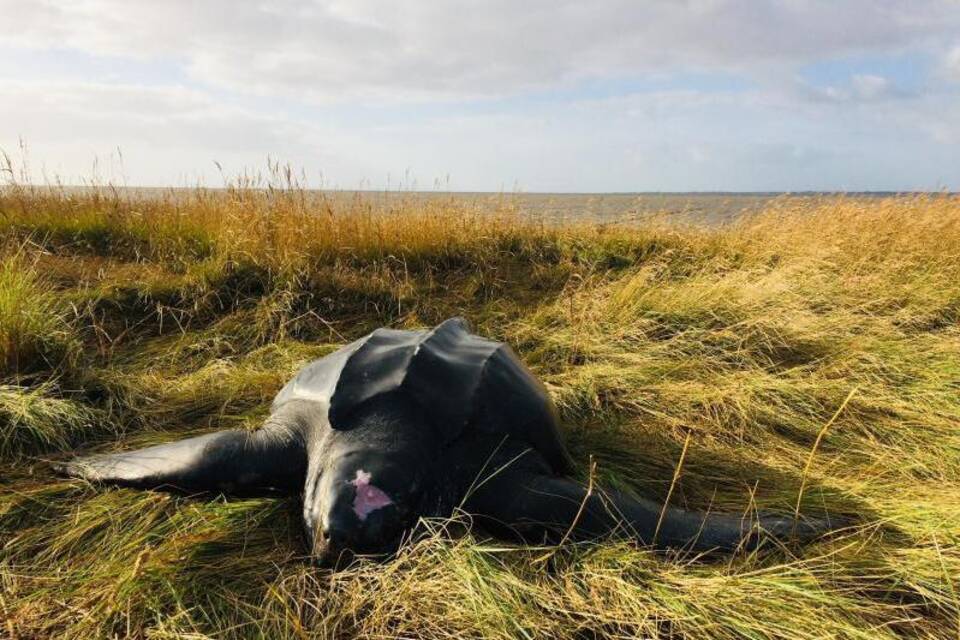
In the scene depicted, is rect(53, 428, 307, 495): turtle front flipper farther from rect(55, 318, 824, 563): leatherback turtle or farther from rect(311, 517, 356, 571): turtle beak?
rect(311, 517, 356, 571): turtle beak

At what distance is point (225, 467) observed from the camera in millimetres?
2787

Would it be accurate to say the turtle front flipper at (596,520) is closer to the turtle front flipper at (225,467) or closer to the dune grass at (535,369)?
the dune grass at (535,369)

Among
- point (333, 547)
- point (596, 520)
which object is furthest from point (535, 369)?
point (333, 547)

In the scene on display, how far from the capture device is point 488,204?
28.1 feet

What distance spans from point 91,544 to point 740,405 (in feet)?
11.4

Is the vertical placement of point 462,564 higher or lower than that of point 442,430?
lower

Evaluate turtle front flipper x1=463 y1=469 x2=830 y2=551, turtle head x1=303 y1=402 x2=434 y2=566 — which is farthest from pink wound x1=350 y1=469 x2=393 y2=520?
turtle front flipper x1=463 y1=469 x2=830 y2=551

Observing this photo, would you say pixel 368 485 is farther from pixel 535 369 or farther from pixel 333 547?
pixel 535 369

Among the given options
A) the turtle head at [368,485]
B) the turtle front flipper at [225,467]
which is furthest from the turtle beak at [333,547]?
the turtle front flipper at [225,467]

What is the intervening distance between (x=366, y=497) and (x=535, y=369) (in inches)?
99.4

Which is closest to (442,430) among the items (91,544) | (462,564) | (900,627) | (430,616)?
(462,564)

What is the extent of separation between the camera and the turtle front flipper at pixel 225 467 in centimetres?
279

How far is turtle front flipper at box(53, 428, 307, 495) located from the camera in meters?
2.79

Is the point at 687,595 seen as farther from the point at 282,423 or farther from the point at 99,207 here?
the point at 99,207
